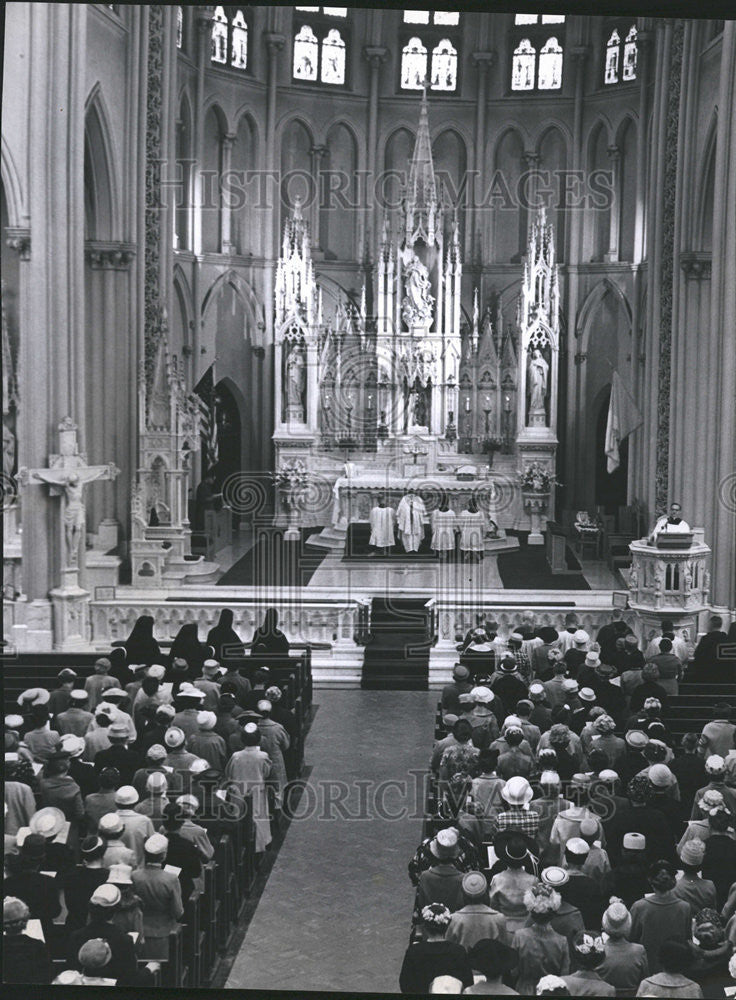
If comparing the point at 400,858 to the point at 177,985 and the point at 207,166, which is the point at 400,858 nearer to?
the point at 177,985

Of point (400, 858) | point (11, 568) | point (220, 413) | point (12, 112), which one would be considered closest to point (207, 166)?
point (220, 413)

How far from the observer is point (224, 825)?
11.2 meters

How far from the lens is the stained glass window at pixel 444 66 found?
3512 cm

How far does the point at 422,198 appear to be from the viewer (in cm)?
3166

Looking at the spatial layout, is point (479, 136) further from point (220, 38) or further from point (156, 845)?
point (156, 845)

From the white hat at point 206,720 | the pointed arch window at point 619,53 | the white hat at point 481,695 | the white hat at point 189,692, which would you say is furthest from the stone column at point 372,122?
the white hat at point 206,720

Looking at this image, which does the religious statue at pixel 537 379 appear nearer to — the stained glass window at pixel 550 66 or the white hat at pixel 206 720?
the stained glass window at pixel 550 66

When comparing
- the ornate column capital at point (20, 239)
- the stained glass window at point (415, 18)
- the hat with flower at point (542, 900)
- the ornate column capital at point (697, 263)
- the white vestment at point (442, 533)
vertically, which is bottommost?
the hat with flower at point (542, 900)

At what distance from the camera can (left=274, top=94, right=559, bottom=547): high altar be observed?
3102 centimetres

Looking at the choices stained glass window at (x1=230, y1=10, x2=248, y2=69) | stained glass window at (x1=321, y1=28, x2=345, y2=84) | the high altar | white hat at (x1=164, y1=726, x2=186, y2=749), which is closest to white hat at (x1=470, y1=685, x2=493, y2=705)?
white hat at (x1=164, y1=726, x2=186, y2=749)

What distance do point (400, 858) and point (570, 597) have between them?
32.5 ft

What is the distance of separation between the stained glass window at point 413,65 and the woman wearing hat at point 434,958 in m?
30.1

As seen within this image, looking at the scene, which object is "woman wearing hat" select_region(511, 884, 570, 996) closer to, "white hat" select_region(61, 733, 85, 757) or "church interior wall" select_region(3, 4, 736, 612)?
"white hat" select_region(61, 733, 85, 757)

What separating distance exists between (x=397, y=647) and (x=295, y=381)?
41.7ft
